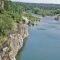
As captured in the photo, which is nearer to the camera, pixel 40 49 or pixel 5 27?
pixel 5 27

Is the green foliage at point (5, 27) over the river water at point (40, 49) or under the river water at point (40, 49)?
over

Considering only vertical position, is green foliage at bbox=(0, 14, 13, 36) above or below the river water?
above

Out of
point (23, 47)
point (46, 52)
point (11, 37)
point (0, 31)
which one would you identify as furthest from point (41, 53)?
point (0, 31)

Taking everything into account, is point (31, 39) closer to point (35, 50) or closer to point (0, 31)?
point (35, 50)

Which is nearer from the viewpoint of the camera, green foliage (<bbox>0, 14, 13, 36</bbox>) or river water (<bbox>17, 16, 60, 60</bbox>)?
green foliage (<bbox>0, 14, 13, 36</bbox>)

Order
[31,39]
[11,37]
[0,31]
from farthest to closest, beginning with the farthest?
[31,39] < [11,37] < [0,31]

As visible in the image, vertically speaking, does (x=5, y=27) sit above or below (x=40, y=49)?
above

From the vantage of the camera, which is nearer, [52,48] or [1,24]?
[1,24]

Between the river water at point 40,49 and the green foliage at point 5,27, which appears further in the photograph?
the river water at point 40,49

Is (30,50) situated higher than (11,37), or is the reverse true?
(11,37)

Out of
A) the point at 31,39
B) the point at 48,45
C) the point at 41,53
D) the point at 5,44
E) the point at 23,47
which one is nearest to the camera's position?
the point at 5,44
